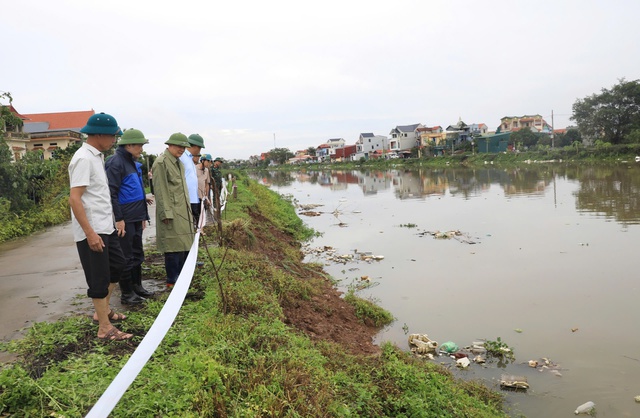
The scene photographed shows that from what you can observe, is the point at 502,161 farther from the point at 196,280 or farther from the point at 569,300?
the point at 196,280

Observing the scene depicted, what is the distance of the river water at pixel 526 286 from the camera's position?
4.91 metres

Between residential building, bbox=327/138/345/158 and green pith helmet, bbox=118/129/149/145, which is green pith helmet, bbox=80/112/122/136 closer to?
green pith helmet, bbox=118/129/149/145

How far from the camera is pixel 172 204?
4828 millimetres

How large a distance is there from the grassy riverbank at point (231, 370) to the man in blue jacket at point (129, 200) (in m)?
0.43

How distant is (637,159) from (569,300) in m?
39.5

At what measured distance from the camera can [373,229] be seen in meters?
15.1

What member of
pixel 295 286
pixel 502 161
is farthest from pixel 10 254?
pixel 502 161

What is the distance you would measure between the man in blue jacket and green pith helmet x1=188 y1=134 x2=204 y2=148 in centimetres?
154

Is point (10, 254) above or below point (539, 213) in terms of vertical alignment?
above

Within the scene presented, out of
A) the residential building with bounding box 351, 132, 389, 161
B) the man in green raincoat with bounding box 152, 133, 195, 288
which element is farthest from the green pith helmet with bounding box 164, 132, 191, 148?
the residential building with bounding box 351, 132, 389, 161

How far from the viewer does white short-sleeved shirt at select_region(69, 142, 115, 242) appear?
3244 mm

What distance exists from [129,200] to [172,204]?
46cm

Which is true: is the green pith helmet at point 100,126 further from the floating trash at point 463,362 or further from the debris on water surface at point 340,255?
the debris on water surface at point 340,255

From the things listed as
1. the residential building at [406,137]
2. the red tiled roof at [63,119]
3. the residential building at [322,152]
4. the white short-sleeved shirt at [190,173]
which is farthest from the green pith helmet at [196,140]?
the residential building at [322,152]
